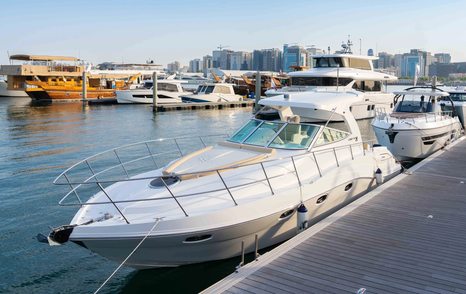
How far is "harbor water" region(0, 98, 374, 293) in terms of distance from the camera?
316 inches

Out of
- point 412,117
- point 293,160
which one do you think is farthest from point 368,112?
point 293,160

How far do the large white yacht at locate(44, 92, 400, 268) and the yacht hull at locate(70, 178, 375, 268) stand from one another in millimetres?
16

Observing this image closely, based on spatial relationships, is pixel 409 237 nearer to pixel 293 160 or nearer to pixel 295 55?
pixel 293 160

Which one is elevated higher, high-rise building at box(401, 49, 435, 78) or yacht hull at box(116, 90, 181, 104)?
high-rise building at box(401, 49, 435, 78)

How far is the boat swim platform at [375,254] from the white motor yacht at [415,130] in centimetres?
597

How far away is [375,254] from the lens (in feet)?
22.8

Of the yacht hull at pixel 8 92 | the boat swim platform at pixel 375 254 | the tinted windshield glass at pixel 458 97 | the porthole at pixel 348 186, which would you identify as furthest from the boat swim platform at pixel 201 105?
the boat swim platform at pixel 375 254

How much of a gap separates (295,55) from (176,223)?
127710 mm

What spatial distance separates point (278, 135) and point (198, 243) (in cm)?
365

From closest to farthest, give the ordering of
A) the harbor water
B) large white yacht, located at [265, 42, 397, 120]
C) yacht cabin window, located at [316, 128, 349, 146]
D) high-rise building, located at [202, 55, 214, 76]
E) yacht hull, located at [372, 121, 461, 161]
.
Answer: the harbor water → yacht cabin window, located at [316, 128, 349, 146] → yacht hull, located at [372, 121, 461, 161] → large white yacht, located at [265, 42, 397, 120] → high-rise building, located at [202, 55, 214, 76]

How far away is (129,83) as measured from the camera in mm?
61219

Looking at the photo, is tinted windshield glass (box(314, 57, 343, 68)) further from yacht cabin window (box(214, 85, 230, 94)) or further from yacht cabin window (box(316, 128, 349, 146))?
yacht cabin window (box(316, 128, 349, 146))

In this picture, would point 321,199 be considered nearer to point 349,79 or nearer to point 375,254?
point 375,254

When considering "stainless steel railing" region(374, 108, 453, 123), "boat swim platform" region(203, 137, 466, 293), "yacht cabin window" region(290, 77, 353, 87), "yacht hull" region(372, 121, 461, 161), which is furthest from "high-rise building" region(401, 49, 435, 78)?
"boat swim platform" region(203, 137, 466, 293)
